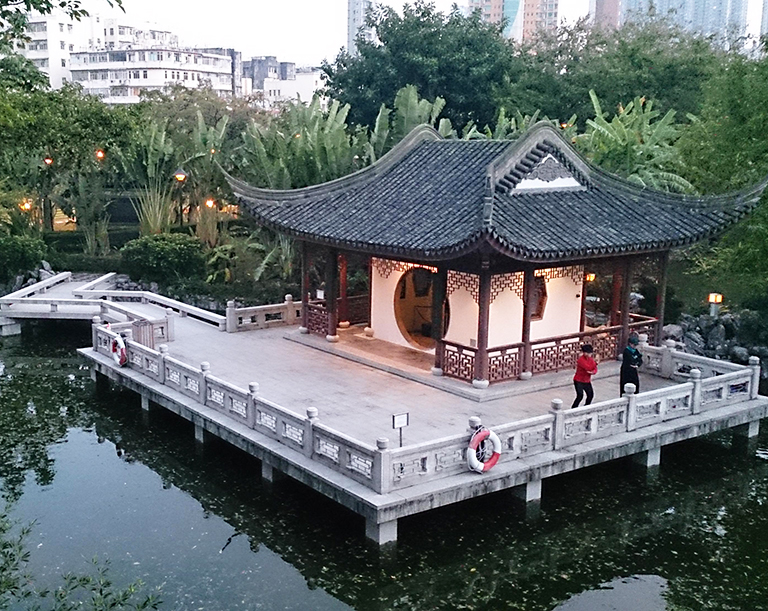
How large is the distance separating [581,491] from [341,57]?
32.4 m

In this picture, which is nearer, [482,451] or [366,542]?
[366,542]

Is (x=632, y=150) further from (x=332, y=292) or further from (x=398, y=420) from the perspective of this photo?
(x=398, y=420)

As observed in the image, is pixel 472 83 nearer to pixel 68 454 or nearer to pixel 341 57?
pixel 341 57

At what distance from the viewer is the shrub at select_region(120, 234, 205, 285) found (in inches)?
1020

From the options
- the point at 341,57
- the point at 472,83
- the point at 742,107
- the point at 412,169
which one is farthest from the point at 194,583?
the point at 341,57

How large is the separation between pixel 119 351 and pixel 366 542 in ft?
25.1

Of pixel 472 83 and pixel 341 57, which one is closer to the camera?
pixel 472 83

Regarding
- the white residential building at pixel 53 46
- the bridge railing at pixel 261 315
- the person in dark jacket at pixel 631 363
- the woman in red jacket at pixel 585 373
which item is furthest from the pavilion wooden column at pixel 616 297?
the white residential building at pixel 53 46

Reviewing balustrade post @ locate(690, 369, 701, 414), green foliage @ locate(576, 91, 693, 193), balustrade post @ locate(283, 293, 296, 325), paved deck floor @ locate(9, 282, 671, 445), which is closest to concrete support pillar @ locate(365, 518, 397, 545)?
paved deck floor @ locate(9, 282, 671, 445)

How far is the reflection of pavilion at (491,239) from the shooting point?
47.5 feet

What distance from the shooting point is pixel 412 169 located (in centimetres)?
1772

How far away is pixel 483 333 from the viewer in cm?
1438

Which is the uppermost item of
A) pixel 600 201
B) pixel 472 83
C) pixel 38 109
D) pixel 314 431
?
pixel 472 83

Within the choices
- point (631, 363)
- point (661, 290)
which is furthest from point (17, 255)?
point (631, 363)
